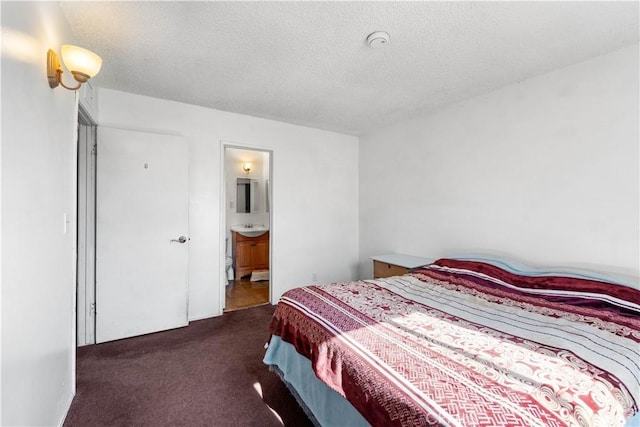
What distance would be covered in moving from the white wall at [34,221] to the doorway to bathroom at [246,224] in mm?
2568

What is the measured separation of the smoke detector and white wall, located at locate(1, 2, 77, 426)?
5.74 ft

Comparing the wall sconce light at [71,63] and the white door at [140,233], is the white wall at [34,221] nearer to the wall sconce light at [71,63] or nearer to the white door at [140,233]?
the wall sconce light at [71,63]

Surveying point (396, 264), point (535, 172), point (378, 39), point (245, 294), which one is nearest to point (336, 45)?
point (378, 39)

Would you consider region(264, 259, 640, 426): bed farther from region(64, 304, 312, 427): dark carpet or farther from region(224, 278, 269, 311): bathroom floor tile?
region(224, 278, 269, 311): bathroom floor tile

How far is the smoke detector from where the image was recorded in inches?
71.3

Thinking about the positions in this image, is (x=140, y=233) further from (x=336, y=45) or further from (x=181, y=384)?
(x=336, y=45)

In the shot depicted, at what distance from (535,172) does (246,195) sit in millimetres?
4394

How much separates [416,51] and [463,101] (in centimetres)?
120

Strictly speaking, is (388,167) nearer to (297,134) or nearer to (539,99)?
(297,134)

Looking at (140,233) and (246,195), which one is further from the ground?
(246,195)

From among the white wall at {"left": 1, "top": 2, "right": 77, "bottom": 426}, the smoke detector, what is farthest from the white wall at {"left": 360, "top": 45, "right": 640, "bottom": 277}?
the white wall at {"left": 1, "top": 2, "right": 77, "bottom": 426}

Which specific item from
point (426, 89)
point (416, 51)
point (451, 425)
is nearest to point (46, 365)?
point (451, 425)

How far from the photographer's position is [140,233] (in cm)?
276

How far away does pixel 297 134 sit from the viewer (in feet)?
12.6
